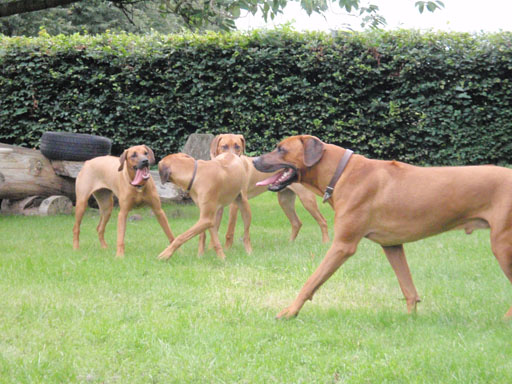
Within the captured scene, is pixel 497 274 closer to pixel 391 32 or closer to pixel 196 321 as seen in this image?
pixel 196 321

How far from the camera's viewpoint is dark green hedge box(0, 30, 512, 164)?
1335cm

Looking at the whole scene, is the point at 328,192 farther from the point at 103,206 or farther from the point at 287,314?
the point at 103,206

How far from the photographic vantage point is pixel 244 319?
213 inches

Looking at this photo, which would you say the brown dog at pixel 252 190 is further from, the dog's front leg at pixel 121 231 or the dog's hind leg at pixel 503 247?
the dog's hind leg at pixel 503 247

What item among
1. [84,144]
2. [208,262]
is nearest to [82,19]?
[84,144]

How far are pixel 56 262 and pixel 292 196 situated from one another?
3862 mm

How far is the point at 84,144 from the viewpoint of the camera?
495 inches

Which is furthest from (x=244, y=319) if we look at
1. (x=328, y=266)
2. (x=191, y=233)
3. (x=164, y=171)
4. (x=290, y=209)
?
(x=290, y=209)

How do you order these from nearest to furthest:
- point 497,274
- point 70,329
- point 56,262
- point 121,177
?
point 70,329
point 497,274
point 56,262
point 121,177

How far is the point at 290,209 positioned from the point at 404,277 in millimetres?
4531

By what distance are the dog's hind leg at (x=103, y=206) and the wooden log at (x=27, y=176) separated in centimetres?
352

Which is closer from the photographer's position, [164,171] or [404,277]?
[404,277]

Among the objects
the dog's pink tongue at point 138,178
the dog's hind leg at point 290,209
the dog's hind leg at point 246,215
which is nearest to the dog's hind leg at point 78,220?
the dog's pink tongue at point 138,178

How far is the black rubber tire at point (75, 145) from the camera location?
12586 mm
